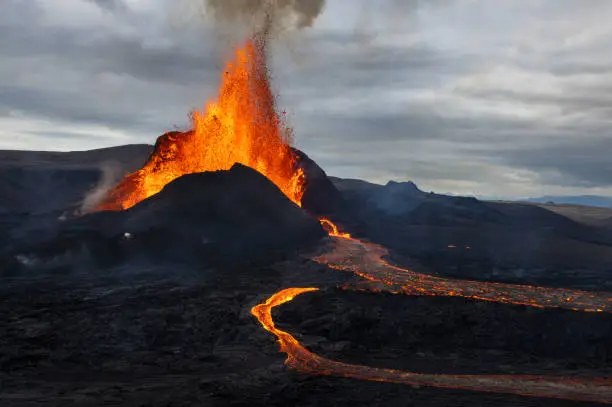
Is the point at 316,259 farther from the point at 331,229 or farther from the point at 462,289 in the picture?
the point at 331,229

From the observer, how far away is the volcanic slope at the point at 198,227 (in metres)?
34.9

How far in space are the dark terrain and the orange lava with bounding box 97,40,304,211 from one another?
16.8 feet

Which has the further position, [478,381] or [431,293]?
[431,293]

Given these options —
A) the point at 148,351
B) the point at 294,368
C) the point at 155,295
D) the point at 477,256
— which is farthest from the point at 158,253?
the point at 477,256

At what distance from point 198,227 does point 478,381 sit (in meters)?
26.4

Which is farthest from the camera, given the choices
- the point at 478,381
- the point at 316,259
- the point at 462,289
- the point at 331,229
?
the point at 331,229

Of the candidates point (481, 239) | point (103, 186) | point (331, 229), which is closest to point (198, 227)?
point (331, 229)

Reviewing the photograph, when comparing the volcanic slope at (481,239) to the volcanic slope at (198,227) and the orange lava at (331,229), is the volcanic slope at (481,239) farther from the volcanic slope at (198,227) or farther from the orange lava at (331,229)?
the volcanic slope at (198,227)

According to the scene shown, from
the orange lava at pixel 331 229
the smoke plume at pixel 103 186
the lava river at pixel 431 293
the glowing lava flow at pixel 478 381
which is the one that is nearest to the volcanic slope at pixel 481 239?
the orange lava at pixel 331 229

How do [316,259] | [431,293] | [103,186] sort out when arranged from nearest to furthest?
[431,293] < [316,259] < [103,186]

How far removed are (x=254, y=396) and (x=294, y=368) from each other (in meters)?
2.53

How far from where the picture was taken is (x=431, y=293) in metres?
26.6

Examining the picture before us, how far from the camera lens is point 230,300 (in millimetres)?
24391

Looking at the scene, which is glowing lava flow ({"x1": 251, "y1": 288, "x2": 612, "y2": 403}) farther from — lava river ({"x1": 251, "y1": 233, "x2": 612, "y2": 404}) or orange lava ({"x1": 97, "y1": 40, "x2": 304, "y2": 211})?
orange lava ({"x1": 97, "y1": 40, "x2": 304, "y2": 211})
